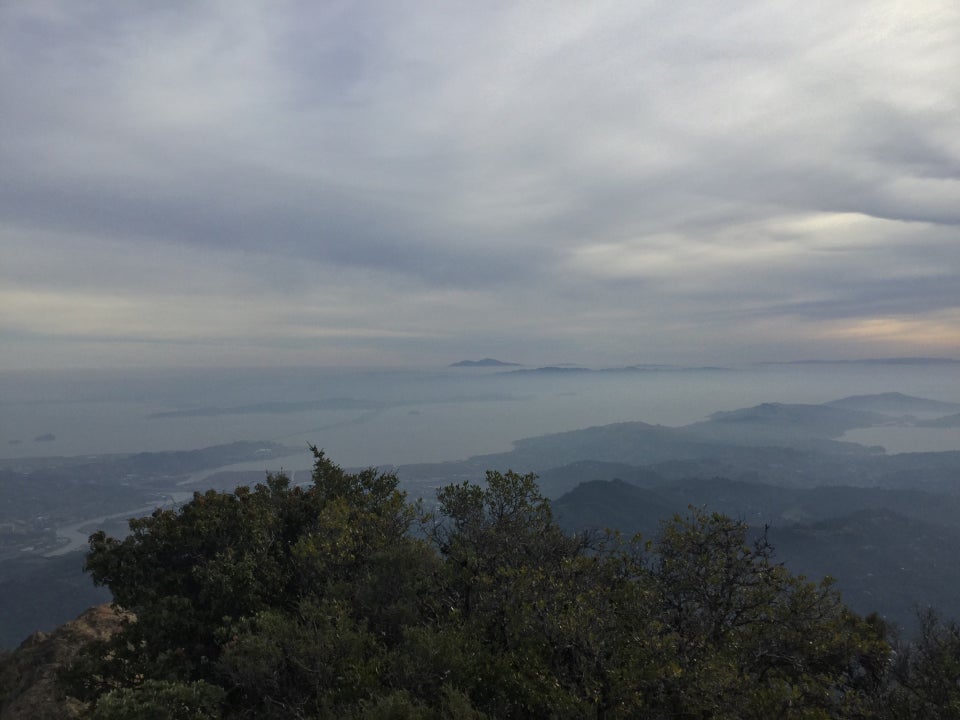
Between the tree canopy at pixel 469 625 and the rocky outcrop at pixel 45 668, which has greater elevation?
the tree canopy at pixel 469 625

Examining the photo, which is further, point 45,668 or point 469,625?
point 45,668

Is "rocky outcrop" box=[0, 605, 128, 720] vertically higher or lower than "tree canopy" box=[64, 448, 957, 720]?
lower

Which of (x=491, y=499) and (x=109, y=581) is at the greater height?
(x=491, y=499)

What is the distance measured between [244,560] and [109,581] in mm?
6797

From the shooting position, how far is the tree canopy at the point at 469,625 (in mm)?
13242

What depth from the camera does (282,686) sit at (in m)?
15.8

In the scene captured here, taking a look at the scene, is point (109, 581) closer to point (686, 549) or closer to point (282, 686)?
point (282, 686)

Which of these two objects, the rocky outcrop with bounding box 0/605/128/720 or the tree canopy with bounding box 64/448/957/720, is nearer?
the tree canopy with bounding box 64/448/957/720

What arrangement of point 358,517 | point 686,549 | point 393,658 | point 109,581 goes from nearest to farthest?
point 393,658, point 686,549, point 109,581, point 358,517

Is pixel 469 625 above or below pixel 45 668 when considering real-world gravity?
above

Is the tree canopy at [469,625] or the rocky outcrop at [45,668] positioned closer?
the tree canopy at [469,625]

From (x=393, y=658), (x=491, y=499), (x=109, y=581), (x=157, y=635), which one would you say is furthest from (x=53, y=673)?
(x=491, y=499)

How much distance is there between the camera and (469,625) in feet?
54.1

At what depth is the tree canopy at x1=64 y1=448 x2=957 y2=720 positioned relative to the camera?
13242mm
